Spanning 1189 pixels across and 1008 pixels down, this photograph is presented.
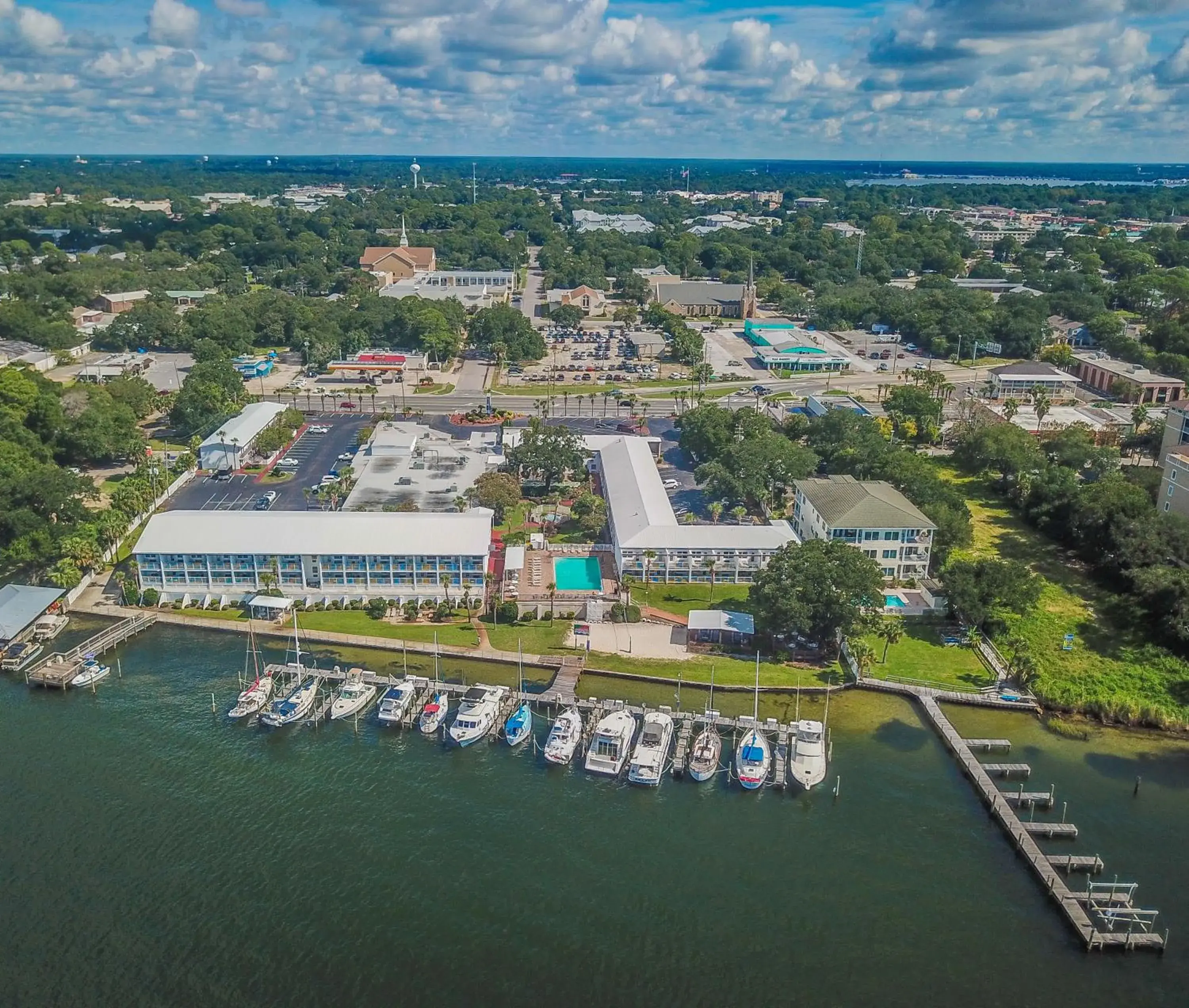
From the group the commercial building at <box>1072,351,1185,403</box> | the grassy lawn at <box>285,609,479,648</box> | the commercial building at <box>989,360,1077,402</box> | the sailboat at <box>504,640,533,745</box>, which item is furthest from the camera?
the commercial building at <box>989,360,1077,402</box>

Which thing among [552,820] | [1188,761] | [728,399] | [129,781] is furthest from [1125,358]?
[129,781]

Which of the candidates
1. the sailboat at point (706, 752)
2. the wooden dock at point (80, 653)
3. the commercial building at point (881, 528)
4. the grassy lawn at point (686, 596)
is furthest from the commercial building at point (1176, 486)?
the wooden dock at point (80, 653)

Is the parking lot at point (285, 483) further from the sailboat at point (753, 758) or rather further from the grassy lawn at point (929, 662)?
the grassy lawn at point (929, 662)

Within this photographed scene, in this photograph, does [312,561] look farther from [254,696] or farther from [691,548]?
[691,548]

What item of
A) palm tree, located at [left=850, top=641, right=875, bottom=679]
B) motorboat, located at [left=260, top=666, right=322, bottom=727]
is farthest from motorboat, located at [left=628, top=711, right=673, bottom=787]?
motorboat, located at [left=260, top=666, right=322, bottom=727]

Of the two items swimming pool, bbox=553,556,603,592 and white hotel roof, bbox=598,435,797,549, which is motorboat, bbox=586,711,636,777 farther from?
white hotel roof, bbox=598,435,797,549

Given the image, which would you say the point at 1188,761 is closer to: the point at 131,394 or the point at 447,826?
the point at 447,826
